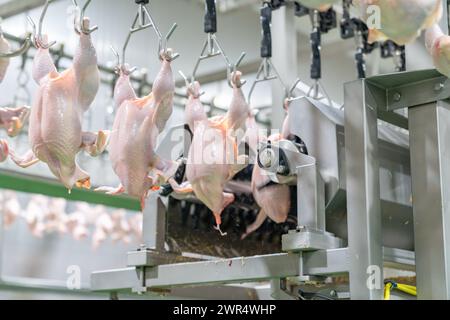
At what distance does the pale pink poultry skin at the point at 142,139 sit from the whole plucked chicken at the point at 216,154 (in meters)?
0.07

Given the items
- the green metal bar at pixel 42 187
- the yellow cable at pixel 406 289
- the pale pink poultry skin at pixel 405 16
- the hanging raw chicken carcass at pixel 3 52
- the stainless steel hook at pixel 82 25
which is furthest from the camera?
the green metal bar at pixel 42 187

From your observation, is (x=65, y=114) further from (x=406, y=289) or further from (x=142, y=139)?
(x=406, y=289)

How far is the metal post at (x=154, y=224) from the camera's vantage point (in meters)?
2.03

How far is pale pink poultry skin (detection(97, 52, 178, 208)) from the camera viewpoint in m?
1.69

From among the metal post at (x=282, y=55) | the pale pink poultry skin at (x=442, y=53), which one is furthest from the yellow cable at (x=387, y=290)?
the metal post at (x=282, y=55)

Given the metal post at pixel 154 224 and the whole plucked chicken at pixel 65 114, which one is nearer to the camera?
the whole plucked chicken at pixel 65 114

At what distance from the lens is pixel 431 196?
1584mm

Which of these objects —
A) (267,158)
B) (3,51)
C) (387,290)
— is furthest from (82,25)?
(387,290)

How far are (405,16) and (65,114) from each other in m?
0.67

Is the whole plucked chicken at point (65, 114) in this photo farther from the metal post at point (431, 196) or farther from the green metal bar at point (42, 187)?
the green metal bar at point (42, 187)

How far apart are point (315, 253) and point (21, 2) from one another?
1523mm
